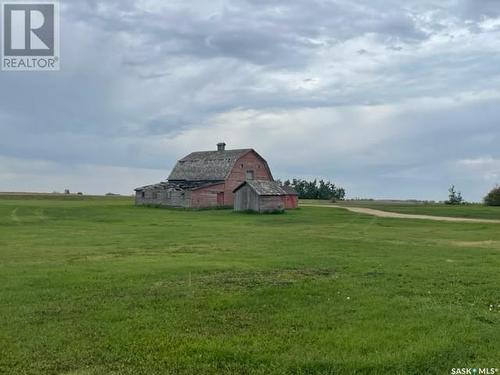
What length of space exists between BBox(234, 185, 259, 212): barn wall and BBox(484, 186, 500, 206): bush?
44602 millimetres

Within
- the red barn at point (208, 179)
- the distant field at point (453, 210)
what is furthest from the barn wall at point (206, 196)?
the distant field at point (453, 210)

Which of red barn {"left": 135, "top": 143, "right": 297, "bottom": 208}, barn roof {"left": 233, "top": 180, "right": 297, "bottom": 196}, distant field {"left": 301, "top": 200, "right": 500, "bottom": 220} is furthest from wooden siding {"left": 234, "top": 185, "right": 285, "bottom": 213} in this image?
distant field {"left": 301, "top": 200, "right": 500, "bottom": 220}

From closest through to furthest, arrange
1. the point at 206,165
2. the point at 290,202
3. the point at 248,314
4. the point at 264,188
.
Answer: the point at 248,314, the point at 264,188, the point at 290,202, the point at 206,165

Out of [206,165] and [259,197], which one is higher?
[206,165]

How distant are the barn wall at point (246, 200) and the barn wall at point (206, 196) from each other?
8.16 meters

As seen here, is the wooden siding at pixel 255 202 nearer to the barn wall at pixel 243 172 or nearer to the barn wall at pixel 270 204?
the barn wall at pixel 270 204

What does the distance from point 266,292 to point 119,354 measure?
4491 millimetres

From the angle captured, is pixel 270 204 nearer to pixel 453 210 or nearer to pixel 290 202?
pixel 290 202

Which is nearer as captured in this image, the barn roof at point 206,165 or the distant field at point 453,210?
the distant field at point 453,210

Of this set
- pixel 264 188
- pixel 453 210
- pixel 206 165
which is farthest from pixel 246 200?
pixel 453 210

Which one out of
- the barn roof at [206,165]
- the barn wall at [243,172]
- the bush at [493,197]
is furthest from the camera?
the bush at [493,197]

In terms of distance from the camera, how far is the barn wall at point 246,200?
198 feet

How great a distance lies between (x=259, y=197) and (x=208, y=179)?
1720cm

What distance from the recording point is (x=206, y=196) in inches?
2803
